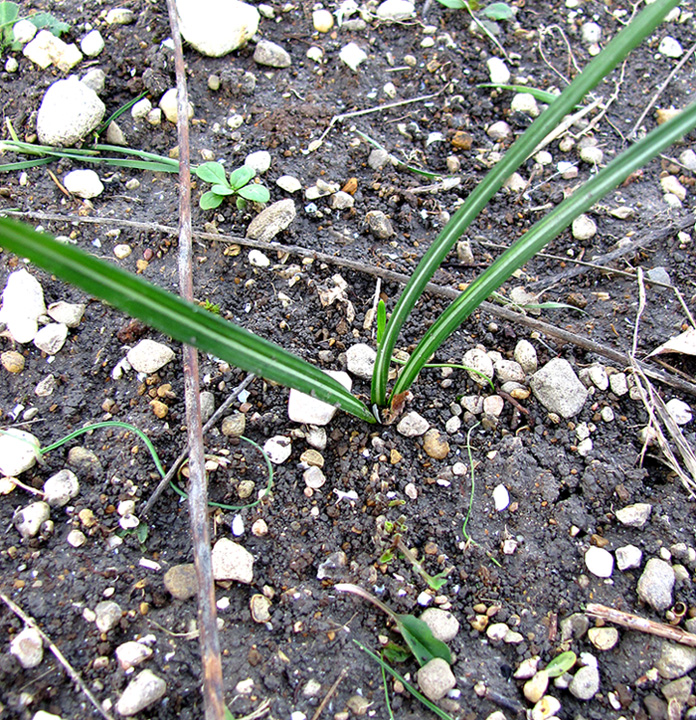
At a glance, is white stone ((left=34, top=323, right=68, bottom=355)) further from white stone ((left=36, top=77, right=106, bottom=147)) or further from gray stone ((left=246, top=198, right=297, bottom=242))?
white stone ((left=36, top=77, right=106, bottom=147))

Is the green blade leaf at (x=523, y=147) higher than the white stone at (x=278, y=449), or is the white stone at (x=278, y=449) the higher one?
the green blade leaf at (x=523, y=147)

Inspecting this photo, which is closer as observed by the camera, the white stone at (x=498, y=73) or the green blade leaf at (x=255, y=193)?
the green blade leaf at (x=255, y=193)

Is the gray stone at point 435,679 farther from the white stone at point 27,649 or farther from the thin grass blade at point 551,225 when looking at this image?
the white stone at point 27,649

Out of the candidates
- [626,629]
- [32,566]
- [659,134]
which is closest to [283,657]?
[32,566]

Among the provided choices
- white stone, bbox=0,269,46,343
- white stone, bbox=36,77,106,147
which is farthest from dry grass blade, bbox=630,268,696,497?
white stone, bbox=36,77,106,147

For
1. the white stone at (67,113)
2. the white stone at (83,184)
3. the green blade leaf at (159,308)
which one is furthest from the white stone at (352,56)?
the green blade leaf at (159,308)

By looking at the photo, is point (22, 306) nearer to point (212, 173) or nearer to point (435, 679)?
point (212, 173)
